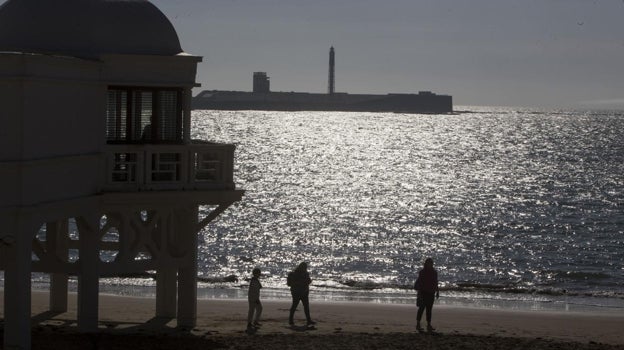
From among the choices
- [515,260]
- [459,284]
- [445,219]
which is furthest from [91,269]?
[445,219]

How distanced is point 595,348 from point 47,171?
9961 mm

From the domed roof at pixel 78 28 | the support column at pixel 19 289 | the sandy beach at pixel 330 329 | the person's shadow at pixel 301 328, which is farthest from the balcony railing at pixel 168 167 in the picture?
the person's shadow at pixel 301 328

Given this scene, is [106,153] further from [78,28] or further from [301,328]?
[301,328]

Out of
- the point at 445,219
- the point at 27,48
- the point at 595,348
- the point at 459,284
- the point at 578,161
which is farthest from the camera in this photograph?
the point at 578,161

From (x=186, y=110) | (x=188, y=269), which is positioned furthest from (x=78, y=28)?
(x=188, y=269)

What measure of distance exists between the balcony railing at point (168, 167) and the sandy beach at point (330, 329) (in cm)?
251

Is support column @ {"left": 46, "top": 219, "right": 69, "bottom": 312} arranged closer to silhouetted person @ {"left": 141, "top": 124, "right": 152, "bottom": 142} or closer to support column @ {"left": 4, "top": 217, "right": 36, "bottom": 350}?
silhouetted person @ {"left": 141, "top": 124, "right": 152, "bottom": 142}

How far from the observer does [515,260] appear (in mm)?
48031

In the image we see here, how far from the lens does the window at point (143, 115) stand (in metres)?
20.3

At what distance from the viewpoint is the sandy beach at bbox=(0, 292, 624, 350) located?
19.5 m

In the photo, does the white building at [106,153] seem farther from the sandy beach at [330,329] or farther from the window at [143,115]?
the sandy beach at [330,329]

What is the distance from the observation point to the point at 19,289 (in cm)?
1700

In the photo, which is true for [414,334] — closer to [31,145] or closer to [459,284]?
[31,145]

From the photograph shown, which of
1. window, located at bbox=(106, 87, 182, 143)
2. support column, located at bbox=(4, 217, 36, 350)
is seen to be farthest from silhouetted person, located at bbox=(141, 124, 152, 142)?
support column, located at bbox=(4, 217, 36, 350)
